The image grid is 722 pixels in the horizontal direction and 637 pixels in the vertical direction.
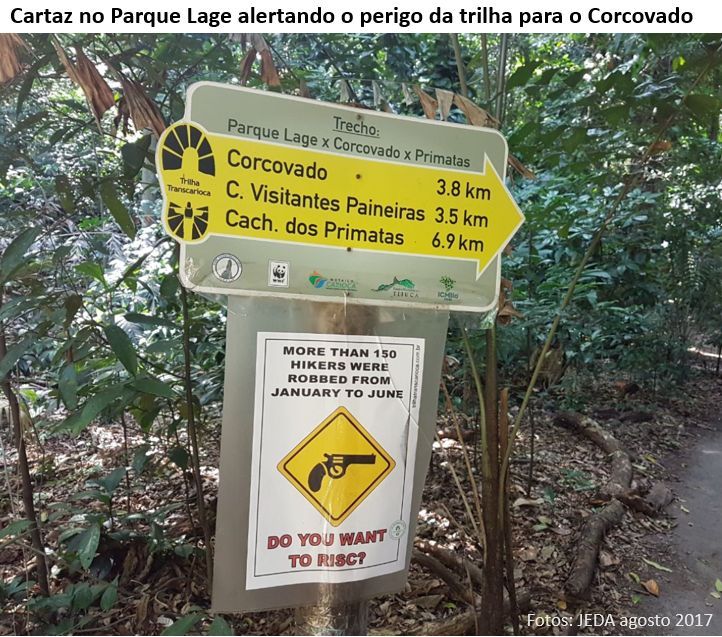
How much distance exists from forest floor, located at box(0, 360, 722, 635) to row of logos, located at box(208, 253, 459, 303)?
0.81 metres

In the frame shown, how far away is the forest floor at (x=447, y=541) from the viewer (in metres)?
2.17

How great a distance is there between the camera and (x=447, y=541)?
2912 millimetres

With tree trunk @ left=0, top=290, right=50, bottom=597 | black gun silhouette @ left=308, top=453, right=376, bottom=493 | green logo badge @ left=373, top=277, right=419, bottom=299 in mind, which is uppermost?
green logo badge @ left=373, top=277, right=419, bottom=299

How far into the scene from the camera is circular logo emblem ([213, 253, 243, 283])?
107 centimetres

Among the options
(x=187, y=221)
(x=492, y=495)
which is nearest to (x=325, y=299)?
(x=187, y=221)

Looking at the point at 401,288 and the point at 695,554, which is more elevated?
the point at 401,288

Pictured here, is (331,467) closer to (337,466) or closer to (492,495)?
(337,466)

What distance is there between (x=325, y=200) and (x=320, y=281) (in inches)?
6.9

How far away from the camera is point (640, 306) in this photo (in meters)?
5.74

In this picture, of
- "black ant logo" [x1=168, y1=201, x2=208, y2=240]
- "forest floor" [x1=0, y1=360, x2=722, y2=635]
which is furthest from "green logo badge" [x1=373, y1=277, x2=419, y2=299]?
"forest floor" [x1=0, y1=360, x2=722, y2=635]

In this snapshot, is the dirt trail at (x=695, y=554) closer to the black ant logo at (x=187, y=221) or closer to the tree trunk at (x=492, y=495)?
the tree trunk at (x=492, y=495)

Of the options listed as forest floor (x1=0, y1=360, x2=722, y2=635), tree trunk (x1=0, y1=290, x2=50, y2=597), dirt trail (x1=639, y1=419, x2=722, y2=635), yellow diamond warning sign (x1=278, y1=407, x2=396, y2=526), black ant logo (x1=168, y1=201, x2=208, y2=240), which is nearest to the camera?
black ant logo (x1=168, y1=201, x2=208, y2=240)

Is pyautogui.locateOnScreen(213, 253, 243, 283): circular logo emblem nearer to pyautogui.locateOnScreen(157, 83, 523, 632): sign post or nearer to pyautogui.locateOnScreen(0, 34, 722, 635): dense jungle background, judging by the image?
pyautogui.locateOnScreen(157, 83, 523, 632): sign post

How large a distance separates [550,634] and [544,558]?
66 centimetres
